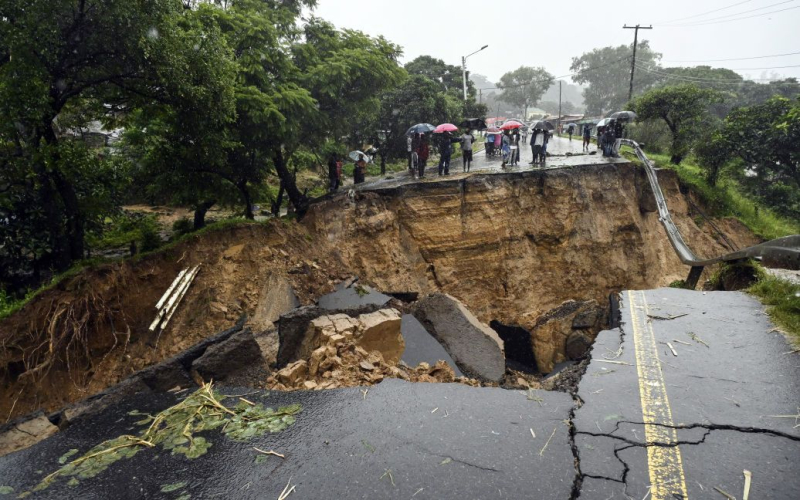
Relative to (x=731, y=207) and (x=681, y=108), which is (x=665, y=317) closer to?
(x=731, y=207)

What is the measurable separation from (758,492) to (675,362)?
2.29 meters

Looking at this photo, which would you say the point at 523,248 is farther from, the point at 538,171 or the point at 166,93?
the point at 166,93

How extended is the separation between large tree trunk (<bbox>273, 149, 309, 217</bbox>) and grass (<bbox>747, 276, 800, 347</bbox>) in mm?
11045

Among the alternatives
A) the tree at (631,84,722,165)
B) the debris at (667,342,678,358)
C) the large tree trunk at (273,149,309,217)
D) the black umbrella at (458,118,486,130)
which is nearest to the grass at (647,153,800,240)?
the tree at (631,84,722,165)

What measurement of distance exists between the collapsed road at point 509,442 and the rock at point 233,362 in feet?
1.21

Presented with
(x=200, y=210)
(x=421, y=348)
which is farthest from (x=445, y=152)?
(x=421, y=348)

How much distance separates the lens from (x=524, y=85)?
2815 inches

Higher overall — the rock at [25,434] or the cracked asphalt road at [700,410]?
the cracked asphalt road at [700,410]

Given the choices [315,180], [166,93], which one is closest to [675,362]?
[166,93]

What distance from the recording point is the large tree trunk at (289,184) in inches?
484

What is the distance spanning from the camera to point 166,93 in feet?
27.5

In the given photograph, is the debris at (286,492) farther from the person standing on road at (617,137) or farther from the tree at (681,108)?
the tree at (681,108)

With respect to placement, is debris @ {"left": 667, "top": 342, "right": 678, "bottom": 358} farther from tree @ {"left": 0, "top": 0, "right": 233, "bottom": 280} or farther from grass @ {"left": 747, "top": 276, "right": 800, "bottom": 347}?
tree @ {"left": 0, "top": 0, "right": 233, "bottom": 280}

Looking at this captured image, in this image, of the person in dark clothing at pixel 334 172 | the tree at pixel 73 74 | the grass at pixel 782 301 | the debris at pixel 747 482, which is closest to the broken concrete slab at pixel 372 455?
the debris at pixel 747 482
